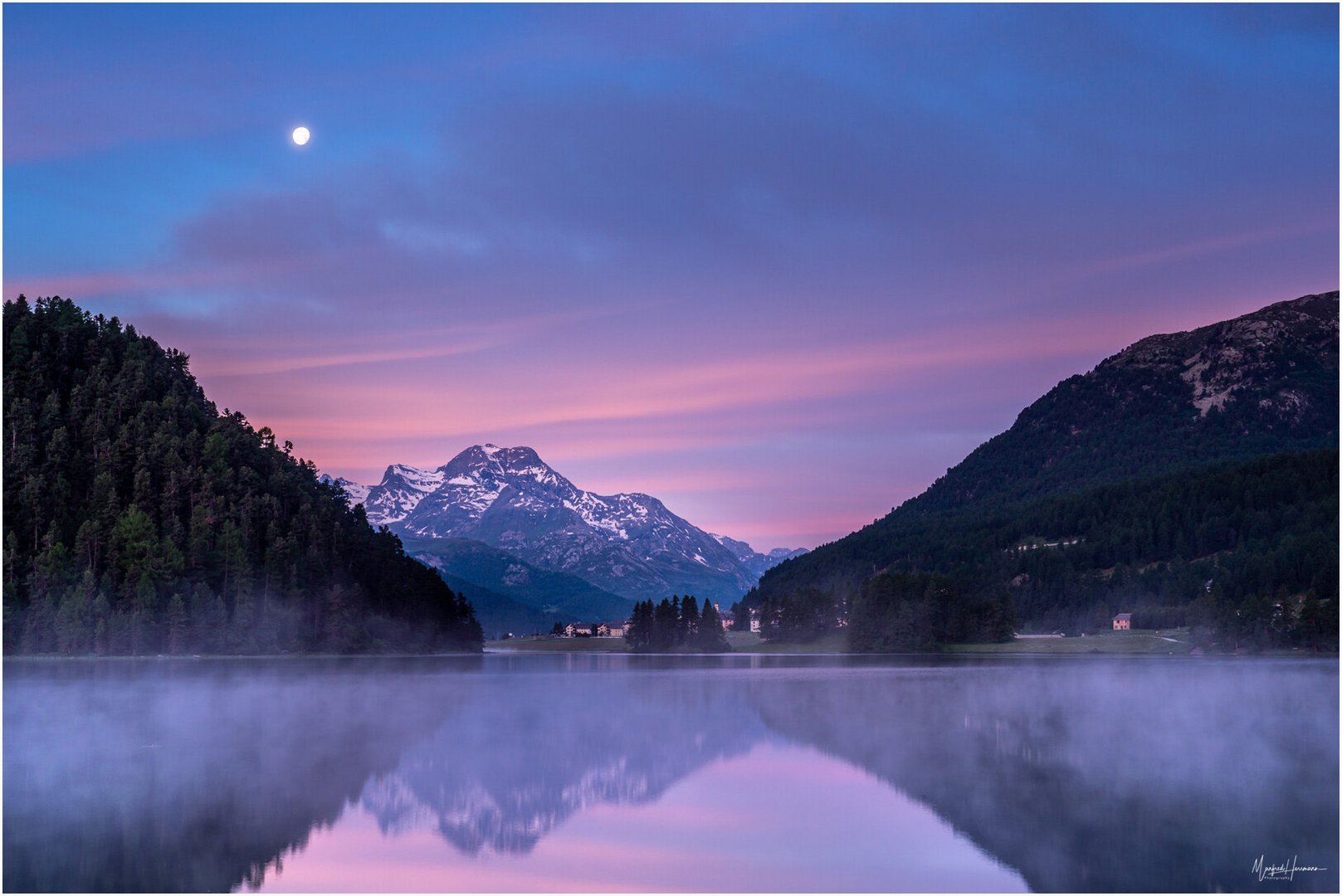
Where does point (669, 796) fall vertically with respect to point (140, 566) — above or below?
below

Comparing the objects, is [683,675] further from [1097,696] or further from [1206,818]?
[1206,818]

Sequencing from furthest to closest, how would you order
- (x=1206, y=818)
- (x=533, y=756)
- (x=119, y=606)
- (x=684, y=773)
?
(x=119, y=606) < (x=533, y=756) < (x=684, y=773) < (x=1206, y=818)

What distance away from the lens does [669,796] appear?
4488cm

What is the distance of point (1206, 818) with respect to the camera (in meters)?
35.2

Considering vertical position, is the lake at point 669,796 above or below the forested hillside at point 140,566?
below

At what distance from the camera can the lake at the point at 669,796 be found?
99.9 feet

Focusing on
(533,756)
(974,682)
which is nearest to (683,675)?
(974,682)

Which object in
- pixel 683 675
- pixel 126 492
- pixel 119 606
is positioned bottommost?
pixel 683 675

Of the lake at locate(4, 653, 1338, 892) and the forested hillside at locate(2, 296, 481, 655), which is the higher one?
the forested hillside at locate(2, 296, 481, 655)

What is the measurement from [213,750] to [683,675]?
96.2m

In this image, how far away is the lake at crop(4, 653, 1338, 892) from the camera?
30453 millimetres

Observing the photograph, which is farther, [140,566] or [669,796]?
[140,566]

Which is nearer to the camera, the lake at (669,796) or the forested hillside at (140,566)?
the lake at (669,796)

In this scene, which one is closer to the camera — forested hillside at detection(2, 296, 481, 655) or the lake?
the lake
